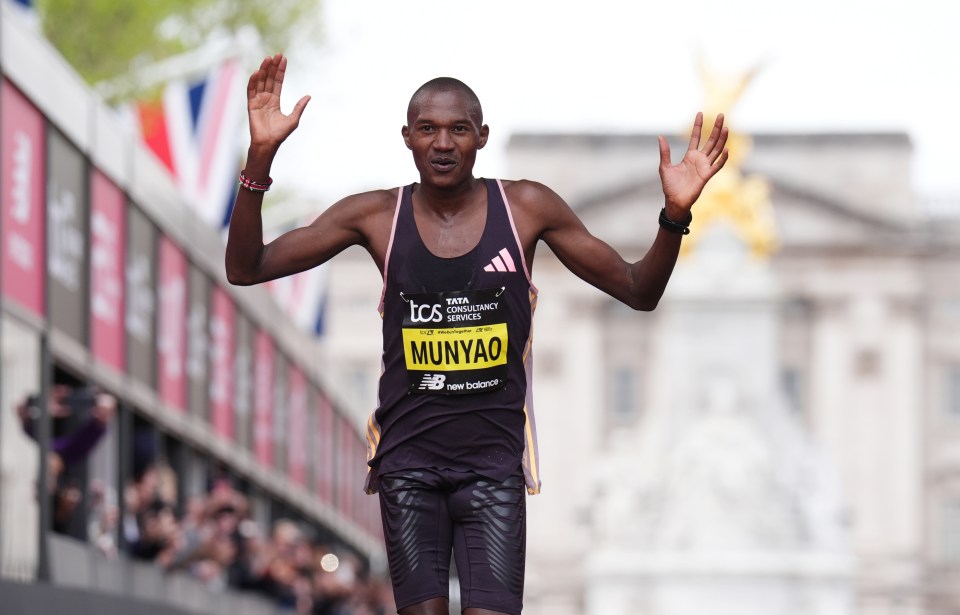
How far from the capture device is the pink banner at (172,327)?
2480cm

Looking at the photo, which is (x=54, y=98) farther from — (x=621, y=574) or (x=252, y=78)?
(x=621, y=574)

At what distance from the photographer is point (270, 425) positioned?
35719 millimetres

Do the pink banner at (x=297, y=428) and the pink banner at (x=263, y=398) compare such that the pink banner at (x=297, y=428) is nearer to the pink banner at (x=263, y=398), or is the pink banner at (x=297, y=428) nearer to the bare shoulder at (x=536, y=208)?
the pink banner at (x=263, y=398)

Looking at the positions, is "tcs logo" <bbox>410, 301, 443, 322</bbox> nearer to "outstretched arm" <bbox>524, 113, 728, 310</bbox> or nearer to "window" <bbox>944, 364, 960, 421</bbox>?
"outstretched arm" <bbox>524, 113, 728, 310</bbox>

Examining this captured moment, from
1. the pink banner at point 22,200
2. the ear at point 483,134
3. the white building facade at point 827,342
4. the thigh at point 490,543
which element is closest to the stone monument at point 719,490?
the pink banner at point 22,200

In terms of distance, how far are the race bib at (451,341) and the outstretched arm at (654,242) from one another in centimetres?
29

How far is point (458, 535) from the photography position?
652cm

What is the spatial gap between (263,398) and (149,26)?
625cm

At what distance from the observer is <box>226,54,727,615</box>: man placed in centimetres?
643

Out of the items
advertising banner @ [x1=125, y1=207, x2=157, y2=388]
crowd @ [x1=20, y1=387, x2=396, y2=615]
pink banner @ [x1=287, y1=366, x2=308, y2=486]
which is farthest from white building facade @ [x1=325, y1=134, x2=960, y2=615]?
advertising banner @ [x1=125, y1=207, x2=157, y2=388]

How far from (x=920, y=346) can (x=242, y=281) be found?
92801mm

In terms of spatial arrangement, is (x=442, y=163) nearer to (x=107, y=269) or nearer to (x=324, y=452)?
(x=107, y=269)

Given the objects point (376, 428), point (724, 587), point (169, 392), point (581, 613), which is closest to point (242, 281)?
point (376, 428)

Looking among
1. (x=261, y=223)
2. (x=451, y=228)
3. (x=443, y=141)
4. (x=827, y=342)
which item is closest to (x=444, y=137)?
(x=443, y=141)
